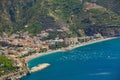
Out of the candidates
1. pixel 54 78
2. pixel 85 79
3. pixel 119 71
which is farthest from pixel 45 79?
pixel 119 71

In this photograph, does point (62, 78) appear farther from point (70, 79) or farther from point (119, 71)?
point (119, 71)

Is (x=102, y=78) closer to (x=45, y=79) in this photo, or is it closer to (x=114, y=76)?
(x=114, y=76)

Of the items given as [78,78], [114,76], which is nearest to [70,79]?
[78,78]

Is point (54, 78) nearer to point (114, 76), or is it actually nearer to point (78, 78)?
point (78, 78)

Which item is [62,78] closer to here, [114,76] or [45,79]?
[45,79]

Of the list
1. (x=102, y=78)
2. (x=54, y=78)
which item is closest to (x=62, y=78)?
(x=54, y=78)
